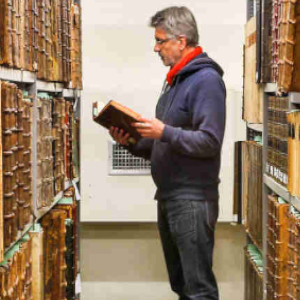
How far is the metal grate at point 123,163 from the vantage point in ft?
13.4

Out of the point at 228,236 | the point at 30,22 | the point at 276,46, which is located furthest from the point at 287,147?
the point at 228,236

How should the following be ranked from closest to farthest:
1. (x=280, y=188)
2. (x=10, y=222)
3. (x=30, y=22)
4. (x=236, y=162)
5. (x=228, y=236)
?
(x=10, y=222)
(x=30, y=22)
(x=280, y=188)
(x=236, y=162)
(x=228, y=236)

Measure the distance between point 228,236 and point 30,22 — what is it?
95.7 inches

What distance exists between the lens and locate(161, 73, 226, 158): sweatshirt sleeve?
7.61 ft

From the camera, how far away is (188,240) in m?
2.40

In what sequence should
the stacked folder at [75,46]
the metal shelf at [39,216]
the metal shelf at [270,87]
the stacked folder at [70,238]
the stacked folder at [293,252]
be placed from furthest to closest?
the stacked folder at [75,46]
the stacked folder at [70,238]
the metal shelf at [270,87]
the stacked folder at [293,252]
the metal shelf at [39,216]

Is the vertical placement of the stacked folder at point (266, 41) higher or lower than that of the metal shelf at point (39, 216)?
higher

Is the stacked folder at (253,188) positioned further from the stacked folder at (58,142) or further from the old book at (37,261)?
the old book at (37,261)

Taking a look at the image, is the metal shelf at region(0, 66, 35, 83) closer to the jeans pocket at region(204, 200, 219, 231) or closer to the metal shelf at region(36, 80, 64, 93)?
the metal shelf at region(36, 80, 64, 93)

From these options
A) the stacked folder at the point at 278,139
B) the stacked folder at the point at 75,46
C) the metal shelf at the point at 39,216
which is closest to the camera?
the metal shelf at the point at 39,216

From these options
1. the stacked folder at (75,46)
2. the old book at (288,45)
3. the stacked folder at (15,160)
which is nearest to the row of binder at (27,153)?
the stacked folder at (15,160)

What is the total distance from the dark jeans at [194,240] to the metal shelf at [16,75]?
2.29 ft

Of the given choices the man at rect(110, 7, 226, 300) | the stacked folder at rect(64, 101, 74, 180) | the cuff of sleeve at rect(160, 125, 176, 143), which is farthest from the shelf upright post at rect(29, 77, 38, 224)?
the stacked folder at rect(64, 101, 74, 180)

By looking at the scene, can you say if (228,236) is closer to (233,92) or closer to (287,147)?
(233,92)
